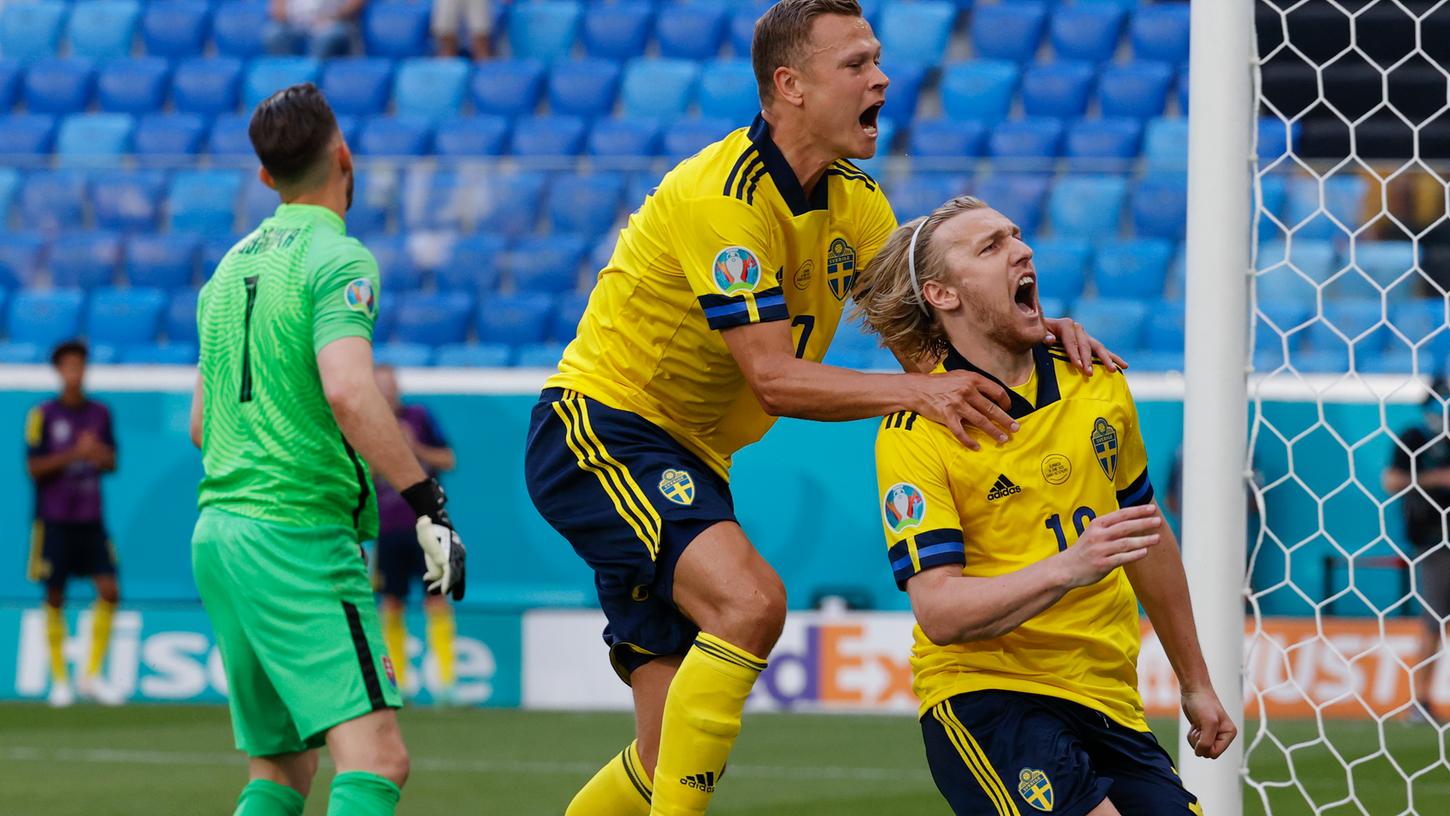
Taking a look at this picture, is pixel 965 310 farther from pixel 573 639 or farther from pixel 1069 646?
pixel 573 639

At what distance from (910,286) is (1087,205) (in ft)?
25.2

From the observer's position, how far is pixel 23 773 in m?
8.28

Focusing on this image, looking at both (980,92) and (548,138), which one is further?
(548,138)

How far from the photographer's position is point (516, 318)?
11.9 m

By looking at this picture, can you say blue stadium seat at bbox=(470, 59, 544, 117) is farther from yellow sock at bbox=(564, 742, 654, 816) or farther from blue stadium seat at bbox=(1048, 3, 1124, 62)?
yellow sock at bbox=(564, 742, 654, 816)

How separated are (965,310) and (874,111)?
579mm

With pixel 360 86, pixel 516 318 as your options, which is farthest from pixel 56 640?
pixel 360 86

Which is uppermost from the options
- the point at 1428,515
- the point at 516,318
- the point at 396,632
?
the point at 516,318

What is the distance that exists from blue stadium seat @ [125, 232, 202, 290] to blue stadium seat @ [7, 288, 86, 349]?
1.24ft

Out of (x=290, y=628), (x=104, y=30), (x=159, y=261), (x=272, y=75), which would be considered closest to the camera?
(x=290, y=628)

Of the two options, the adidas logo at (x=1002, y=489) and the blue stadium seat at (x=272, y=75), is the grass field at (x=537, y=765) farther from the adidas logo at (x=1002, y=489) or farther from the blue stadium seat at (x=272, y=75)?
the blue stadium seat at (x=272, y=75)

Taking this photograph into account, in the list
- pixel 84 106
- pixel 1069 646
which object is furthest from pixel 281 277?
pixel 84 106

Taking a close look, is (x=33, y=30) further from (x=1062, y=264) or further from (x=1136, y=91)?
(x=1062, y=264)

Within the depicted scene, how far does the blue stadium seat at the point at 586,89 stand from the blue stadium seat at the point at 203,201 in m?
2.81
